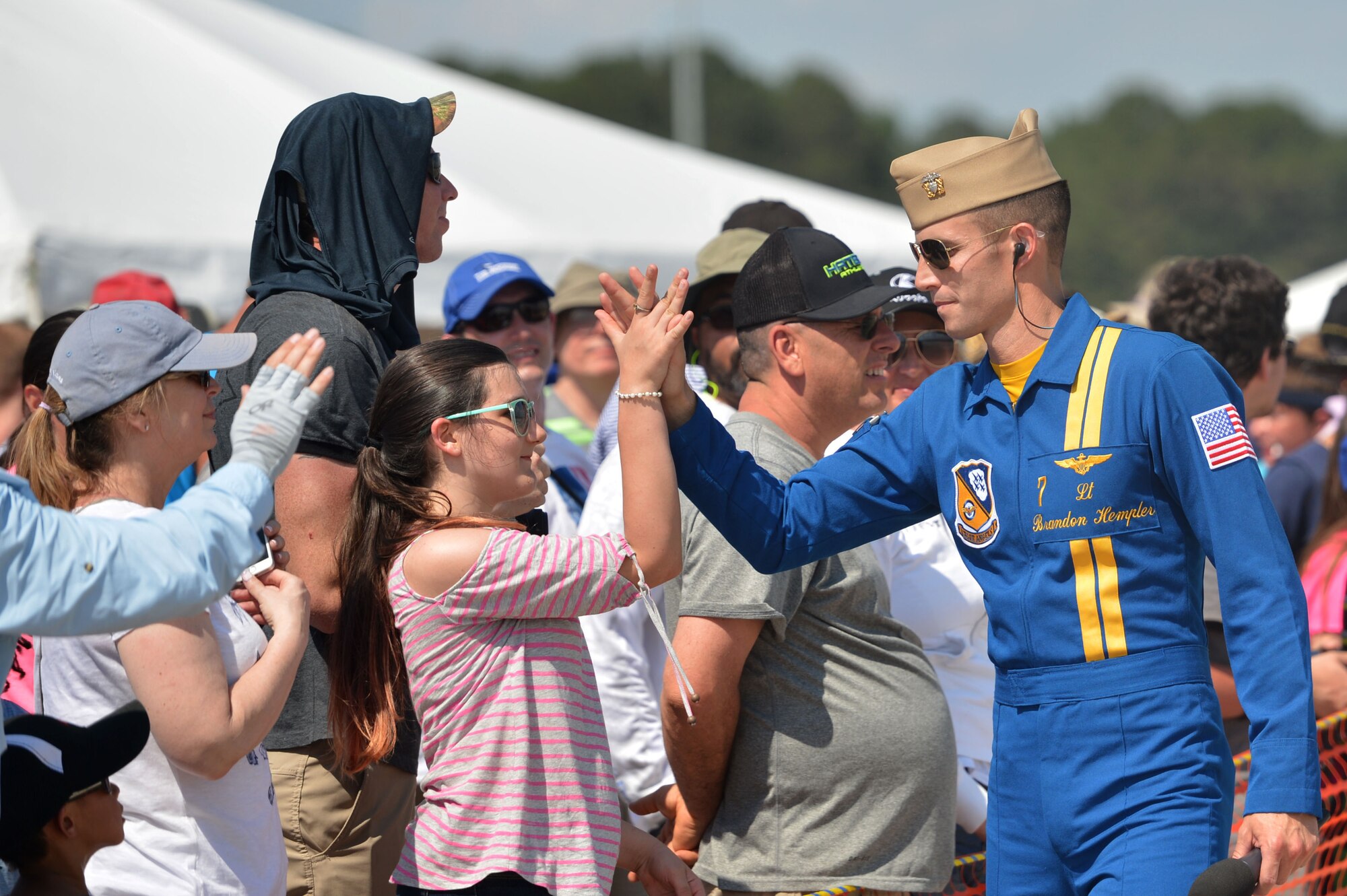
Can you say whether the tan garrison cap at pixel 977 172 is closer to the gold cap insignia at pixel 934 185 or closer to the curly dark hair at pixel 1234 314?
the gold cap insignia at pixel 934 185

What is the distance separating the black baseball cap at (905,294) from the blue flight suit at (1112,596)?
4.39 ft

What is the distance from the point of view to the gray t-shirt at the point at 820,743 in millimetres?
3090

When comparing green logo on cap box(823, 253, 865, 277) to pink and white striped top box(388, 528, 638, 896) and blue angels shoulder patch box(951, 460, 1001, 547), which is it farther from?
pink and white striped top box(388, 528, 638, 896)

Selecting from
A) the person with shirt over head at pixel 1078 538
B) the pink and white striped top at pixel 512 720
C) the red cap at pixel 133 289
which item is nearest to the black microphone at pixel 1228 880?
the person with shirt over head at pixel 1078 538

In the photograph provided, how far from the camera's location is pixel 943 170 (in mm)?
2797

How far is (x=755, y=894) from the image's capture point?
3.12m

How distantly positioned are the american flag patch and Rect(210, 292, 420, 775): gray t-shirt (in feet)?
5.37

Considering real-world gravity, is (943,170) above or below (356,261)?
above

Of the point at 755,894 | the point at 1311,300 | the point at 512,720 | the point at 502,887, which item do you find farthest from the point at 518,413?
the point at 1311,300

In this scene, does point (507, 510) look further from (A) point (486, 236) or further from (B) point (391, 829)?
(A) point (486, 236)

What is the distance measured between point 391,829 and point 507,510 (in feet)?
2.87

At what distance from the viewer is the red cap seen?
16.4 ft

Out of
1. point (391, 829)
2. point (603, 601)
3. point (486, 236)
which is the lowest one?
point (391, 829)

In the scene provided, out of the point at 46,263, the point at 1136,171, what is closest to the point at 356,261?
the point at 46,263
